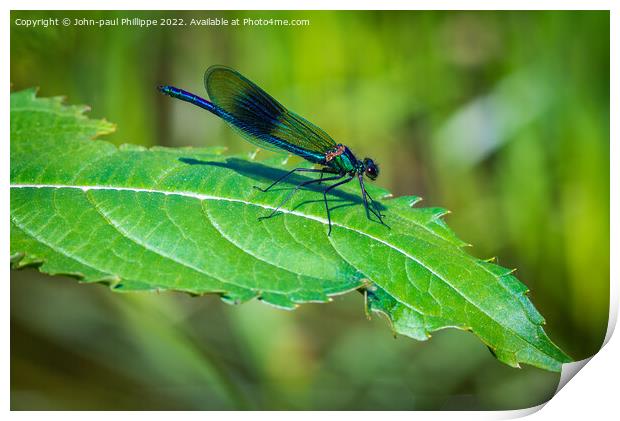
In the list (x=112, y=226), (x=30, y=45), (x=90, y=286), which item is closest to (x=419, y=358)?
(x=90, y=286)

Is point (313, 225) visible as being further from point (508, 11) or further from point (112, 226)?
point (508, 11)

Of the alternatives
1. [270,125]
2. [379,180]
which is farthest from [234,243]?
[379,180]

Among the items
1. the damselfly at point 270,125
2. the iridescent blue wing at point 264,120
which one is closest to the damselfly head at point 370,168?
the damselfly at point 270,125

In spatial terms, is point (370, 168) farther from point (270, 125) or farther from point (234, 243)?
point (234, 243)

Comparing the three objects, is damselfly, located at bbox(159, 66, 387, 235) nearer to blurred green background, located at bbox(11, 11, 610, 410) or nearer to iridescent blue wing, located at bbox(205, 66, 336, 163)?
iridescent blue wing, located at bbox(205, 66, 336, 163)

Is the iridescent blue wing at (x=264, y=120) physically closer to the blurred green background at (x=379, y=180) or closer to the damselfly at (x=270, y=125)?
the damselfly at (x=270, y=125)

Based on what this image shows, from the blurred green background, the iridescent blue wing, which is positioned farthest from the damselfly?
the blurred green background
